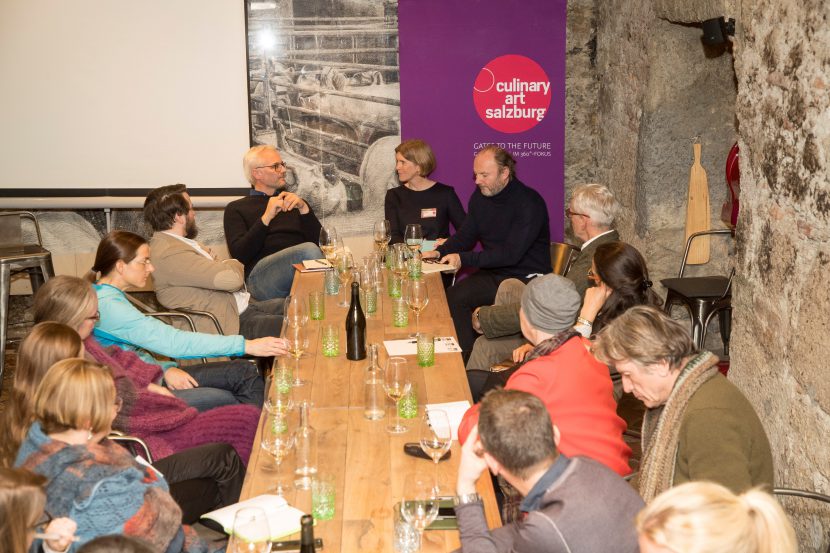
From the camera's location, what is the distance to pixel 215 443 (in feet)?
11.4

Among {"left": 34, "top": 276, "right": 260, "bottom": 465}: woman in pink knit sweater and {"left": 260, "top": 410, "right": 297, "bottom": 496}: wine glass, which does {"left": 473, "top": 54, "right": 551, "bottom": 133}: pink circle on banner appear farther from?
{"left": 260, "top": 410, "right": 297, "bottom": 496}: wine glass

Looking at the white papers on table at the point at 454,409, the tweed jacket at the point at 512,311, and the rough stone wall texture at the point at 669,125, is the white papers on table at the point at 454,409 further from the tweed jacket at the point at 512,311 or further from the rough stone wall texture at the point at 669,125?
the rough stone wall texture at the point at 669,125

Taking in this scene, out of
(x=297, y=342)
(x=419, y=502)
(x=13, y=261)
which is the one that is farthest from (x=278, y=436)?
(x=13, y=261)

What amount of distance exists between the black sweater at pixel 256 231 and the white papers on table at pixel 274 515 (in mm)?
3557

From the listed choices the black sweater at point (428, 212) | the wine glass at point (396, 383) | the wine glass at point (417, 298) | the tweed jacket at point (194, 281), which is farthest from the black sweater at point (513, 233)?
the wine glass at point (396, 383)

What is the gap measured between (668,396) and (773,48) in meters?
1.63

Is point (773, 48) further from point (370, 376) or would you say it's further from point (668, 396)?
point (370, 376)

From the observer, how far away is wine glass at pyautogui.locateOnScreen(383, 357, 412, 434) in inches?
120

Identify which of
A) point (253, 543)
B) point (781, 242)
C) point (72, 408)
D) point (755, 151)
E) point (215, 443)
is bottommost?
point (215, 443)

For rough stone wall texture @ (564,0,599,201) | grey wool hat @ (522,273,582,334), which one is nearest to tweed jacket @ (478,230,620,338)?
grey wool hat @ (522,273,582,334)

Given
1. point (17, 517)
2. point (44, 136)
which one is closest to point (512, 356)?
point (17, 517)

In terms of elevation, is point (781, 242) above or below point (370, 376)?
above

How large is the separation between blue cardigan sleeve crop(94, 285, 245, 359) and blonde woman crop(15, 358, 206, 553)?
4.63ft

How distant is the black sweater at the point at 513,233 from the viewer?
5.67 metres
